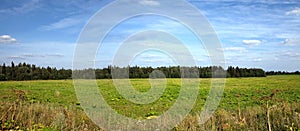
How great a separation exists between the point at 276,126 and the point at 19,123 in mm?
7284

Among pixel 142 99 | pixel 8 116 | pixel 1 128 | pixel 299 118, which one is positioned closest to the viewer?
pixel 1 128

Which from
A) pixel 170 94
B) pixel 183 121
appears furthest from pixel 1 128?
pixel 170 94

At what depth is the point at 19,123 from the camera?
9156 mm

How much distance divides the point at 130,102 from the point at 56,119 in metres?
13.4

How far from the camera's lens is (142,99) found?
73.0ft

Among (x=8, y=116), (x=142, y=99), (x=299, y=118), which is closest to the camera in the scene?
(x=299, y=118)

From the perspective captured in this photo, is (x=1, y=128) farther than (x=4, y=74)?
No

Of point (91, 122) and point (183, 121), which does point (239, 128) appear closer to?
point (183, 121)

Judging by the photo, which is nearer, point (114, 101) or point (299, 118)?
point (299, 118)

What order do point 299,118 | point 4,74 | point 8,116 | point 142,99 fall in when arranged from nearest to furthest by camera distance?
1. point 299,118
2. point 8,116
3. point 142,99
4. point 4,74

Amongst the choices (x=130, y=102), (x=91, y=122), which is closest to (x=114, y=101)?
(x=130, y=102)

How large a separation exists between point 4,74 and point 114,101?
5037cm

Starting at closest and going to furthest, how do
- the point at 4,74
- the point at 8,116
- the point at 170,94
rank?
the point at 8,116
the point at 170,94
the point at 4,74

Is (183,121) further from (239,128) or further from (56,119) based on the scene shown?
(56,119)
